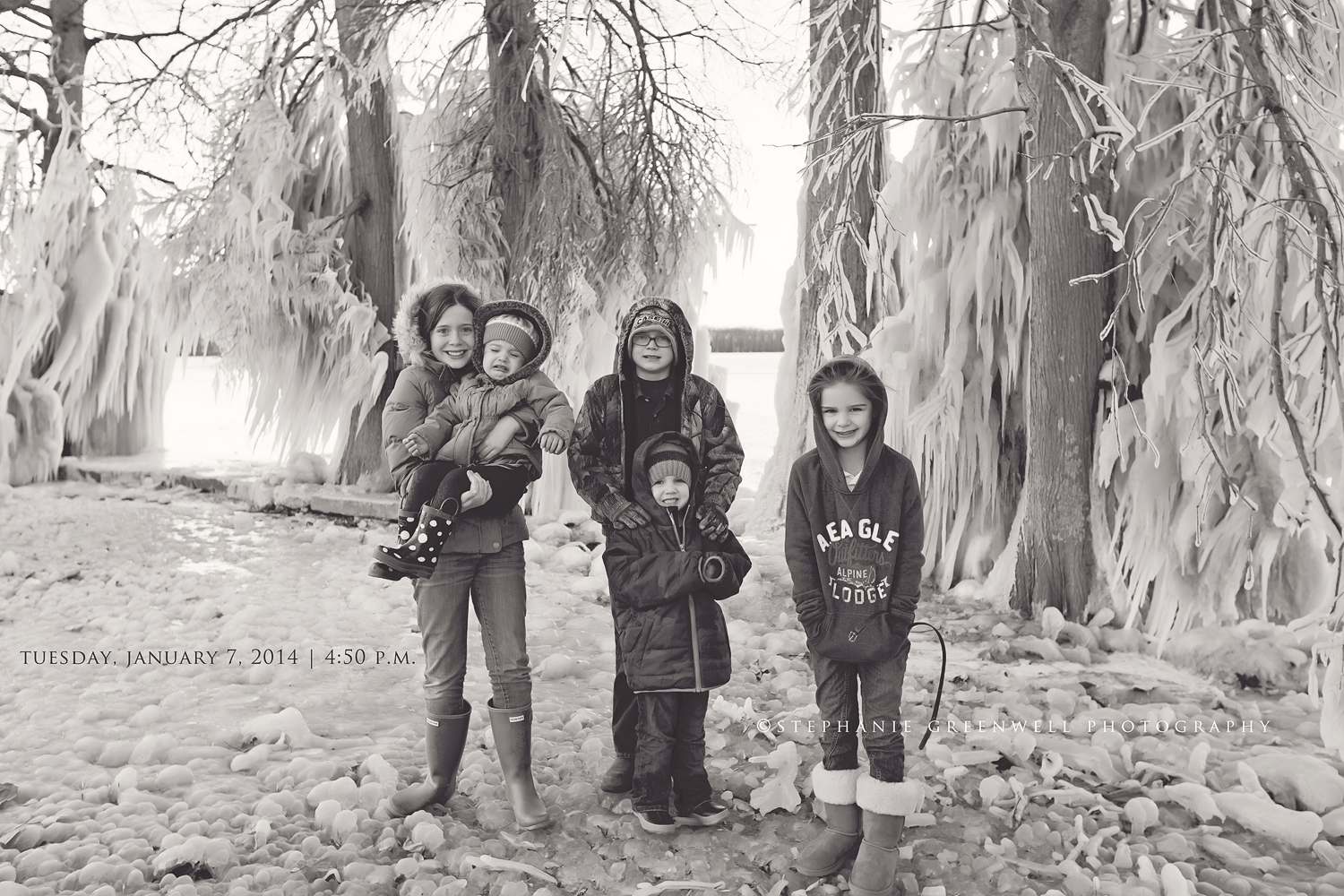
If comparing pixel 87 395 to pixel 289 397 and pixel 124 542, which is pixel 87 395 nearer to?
pixel 289 397

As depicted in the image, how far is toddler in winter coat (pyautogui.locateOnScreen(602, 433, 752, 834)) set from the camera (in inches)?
103

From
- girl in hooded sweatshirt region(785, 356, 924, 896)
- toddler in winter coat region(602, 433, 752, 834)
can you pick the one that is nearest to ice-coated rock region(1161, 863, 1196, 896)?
girl in hooded sweatshirt region(785, 356, 924, 896)

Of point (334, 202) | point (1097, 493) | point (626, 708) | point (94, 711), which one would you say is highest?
point (334, 202)

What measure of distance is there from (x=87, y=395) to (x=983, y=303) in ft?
32.2

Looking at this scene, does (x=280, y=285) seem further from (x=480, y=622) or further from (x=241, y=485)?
(x=480, y=622)

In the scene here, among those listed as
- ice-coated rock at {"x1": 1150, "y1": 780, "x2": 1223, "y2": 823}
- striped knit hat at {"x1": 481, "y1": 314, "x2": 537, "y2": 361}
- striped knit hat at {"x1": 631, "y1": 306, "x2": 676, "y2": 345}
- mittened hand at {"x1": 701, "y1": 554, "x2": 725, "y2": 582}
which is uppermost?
striped knit hat at {"x1": 631, "y1": 306, "x2": 676, "y2": 345}

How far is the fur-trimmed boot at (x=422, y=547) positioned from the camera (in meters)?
2.54

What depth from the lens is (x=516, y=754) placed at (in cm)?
268

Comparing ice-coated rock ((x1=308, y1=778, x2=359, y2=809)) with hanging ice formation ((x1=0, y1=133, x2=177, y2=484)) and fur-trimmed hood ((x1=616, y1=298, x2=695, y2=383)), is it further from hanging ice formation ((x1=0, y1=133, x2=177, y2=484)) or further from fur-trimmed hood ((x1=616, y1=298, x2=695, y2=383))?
hanging ice formation ((x1=0, y1=133, x2=177, y2=484))

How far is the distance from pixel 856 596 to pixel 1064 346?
8.83 ft

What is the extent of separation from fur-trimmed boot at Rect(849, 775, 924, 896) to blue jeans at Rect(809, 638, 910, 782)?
0.04 m

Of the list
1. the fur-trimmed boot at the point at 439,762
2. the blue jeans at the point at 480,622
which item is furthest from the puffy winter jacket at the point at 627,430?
the fur-trimmed boot at the point at 439,762

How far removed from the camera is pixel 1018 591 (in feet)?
15.4

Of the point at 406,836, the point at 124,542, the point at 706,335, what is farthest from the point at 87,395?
the point at 406,836
